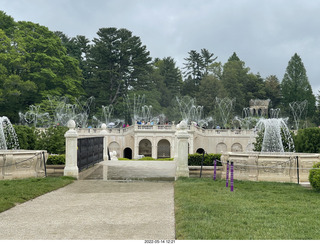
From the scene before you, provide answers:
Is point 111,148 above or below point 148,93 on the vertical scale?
below

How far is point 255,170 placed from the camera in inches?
522

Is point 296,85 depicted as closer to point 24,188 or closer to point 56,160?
point 56,160

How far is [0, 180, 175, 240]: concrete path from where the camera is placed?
6.26 metres

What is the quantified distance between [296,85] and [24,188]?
74960 millimetres

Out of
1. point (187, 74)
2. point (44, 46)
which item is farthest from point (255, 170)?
point (187, 74)

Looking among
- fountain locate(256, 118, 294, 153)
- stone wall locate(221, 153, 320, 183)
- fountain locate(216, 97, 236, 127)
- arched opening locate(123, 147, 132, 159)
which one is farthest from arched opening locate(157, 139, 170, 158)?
stone wall locate(221, 153, 320, 183)

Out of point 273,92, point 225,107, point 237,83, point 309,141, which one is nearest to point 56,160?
point 309,141

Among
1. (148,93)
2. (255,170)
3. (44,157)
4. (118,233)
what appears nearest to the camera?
(118,233)

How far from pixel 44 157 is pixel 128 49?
57.9m

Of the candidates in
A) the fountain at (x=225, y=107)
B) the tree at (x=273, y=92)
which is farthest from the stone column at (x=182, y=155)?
the tree at (x=273, y=92)

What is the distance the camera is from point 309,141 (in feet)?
66.2

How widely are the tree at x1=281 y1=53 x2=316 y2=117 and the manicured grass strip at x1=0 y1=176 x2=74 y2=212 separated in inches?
2799

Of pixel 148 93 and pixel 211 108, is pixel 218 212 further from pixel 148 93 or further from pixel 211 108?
pixel 211 108

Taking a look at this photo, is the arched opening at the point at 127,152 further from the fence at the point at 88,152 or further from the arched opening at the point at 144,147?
the fence at the point at 88,152
